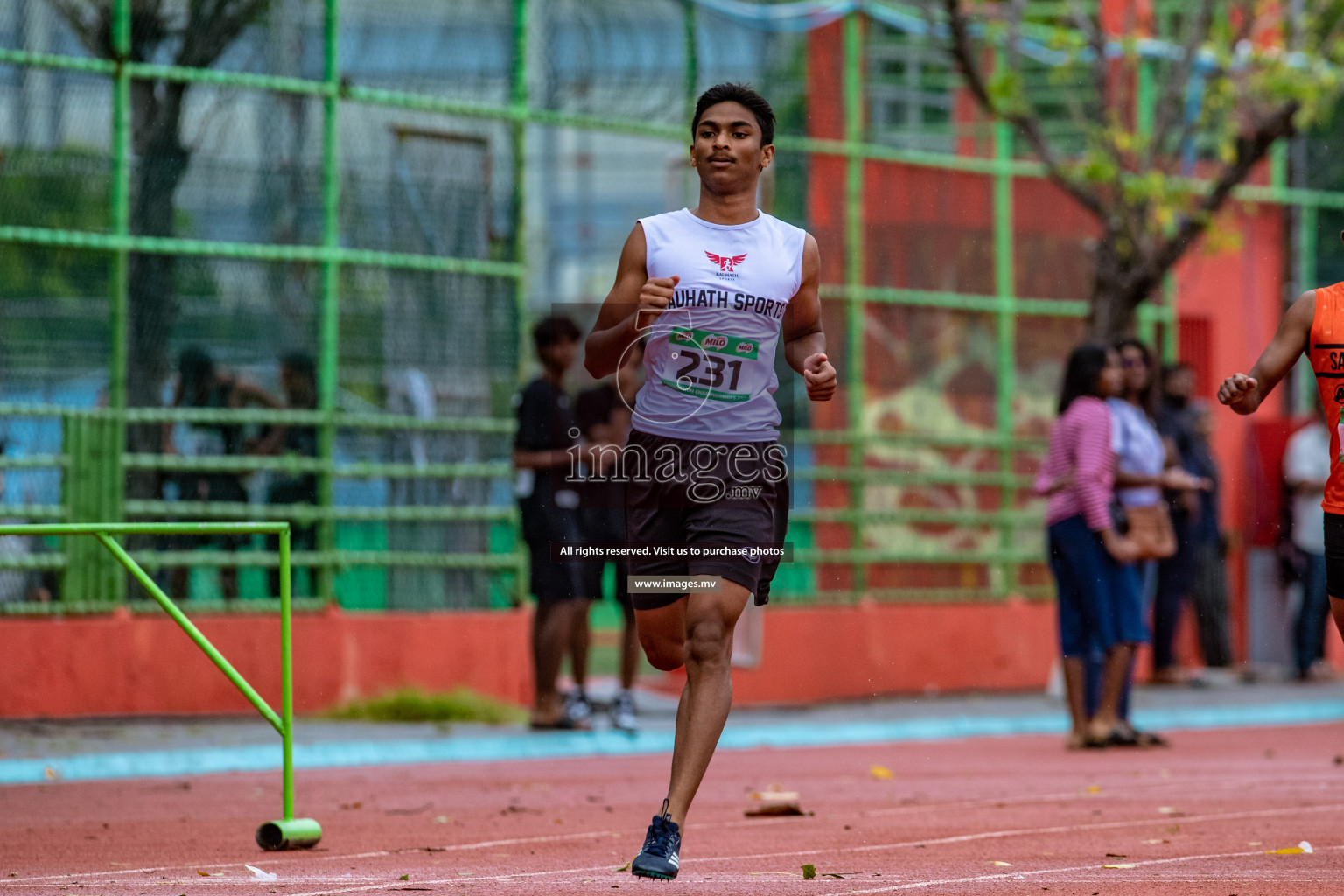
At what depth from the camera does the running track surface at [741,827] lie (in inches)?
227

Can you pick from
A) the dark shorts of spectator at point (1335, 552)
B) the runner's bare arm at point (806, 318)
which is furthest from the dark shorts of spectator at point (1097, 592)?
the runner's bare arm at point (806, 318)

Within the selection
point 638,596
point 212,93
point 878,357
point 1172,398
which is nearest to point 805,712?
point 878,357

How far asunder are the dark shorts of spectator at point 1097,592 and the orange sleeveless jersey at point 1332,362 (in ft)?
→ 14.7

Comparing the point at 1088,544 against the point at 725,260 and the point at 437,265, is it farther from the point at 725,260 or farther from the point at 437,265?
the point at 725,260

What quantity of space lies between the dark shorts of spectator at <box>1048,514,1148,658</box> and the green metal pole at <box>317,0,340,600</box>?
4.15 m

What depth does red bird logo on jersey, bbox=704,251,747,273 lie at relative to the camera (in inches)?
232

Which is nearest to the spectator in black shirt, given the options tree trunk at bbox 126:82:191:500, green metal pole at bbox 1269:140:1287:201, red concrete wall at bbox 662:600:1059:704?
tree trunk at bbox 126:82:191:500

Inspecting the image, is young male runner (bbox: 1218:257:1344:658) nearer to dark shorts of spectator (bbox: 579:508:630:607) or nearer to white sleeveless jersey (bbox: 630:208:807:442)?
white sleeveless jersey (bbox: 630:208:807:442)

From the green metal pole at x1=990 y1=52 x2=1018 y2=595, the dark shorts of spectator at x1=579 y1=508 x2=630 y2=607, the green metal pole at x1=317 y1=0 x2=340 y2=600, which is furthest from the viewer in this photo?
the green metal pole at x1=990 y1=52 x2=1018 y2=595

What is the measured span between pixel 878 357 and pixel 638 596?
346 inches

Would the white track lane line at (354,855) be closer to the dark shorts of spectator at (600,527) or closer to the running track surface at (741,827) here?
the running track surface at (741,827)

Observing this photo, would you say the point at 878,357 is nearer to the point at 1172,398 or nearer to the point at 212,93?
the point at 1172,398

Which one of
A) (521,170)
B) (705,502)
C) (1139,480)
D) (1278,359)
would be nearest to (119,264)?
(521,170)

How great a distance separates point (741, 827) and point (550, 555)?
3560 mm
